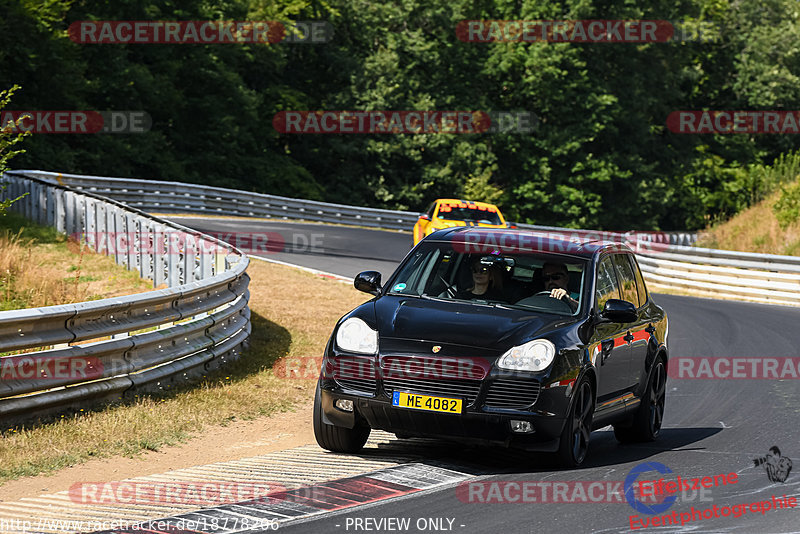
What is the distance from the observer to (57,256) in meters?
20.8

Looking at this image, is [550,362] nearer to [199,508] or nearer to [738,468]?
[738,468]

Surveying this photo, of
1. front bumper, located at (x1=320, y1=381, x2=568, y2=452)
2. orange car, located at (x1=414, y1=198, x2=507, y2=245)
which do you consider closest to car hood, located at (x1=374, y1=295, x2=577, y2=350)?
front bumper, located at (x1=320, y1=381, x2=568, y2=452)

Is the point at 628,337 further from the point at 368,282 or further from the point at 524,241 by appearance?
the point at 368,282

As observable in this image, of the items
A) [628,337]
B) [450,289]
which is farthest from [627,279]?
[450,289]

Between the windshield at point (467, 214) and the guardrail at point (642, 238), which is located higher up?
the windshield at point (467, 214)

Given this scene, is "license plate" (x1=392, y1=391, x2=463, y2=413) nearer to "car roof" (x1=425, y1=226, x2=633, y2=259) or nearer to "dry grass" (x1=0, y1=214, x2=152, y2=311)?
"car roof" (x1=425, y1=226, x2=633, y2=259)

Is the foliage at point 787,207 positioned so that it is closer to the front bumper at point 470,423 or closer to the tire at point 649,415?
the tire at point 649,415

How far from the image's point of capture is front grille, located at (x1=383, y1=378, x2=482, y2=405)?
8.09m

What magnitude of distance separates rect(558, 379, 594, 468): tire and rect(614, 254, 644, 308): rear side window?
168 cm

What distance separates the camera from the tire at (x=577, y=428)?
835 centimetres

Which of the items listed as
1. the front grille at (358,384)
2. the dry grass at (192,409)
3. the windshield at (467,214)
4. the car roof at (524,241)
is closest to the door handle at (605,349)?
the car roof at (524,241)

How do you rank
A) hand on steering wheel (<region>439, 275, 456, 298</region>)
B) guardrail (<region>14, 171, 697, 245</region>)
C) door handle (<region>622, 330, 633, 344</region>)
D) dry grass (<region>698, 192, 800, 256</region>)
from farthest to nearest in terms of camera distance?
1. guardrail (<region>14, 171, 697, 245</region>)
2. dry grass (<region>698, 192, 800, 256</region>)
3. door handle (<region>622, 330, 633, 344</region>)
4. hand on steering wheel (<region>439, 275, 456, 298</region>)

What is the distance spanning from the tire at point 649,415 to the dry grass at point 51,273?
7634mm

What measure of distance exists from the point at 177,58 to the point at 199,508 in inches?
1925
